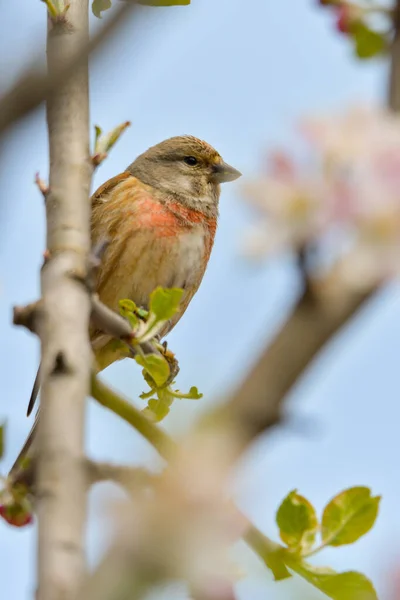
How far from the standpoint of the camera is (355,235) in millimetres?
1643

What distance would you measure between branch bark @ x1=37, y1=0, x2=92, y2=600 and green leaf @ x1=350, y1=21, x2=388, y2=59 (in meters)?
1.28

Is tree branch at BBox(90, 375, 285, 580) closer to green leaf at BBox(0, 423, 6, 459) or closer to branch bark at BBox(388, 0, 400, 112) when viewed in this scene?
green leaf at BBox(0, 423, 6, 459)

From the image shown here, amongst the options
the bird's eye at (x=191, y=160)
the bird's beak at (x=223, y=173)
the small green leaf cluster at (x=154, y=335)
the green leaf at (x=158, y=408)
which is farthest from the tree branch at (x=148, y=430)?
the bird's eye at (x=191, y=160)

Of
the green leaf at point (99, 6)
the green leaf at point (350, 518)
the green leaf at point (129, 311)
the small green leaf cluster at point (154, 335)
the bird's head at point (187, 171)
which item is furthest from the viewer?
the bird's head at point (187, 171)

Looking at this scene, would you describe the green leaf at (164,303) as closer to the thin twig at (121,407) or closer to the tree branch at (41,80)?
the thin twig at (121,407)

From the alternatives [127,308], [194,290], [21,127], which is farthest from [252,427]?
[194,290]

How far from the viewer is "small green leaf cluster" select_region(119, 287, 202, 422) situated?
295cm

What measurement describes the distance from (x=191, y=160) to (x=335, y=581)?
4.70m

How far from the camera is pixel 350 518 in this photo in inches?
104

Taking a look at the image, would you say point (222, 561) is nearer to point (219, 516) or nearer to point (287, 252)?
point (219, 516)

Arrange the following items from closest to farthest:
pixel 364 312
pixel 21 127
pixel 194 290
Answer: pixel 364 312 → pixel 21 127 → pixel 194 290

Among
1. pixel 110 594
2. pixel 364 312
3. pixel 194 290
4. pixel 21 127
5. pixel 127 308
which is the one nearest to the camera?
pixel 110 594

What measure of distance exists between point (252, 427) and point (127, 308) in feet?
7.94

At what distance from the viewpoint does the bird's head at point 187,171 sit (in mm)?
6352
